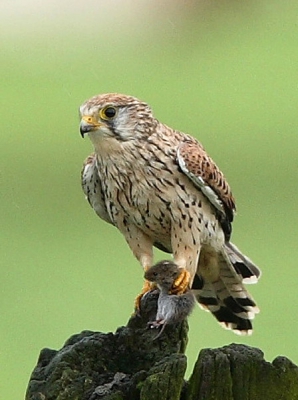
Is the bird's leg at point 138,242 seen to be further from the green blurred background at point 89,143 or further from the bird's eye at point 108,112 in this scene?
the green blurred background at point 89,143

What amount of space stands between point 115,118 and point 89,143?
9241 millimetres

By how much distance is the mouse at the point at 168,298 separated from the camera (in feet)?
13.4

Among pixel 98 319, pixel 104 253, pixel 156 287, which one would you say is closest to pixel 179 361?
pixel 156 287

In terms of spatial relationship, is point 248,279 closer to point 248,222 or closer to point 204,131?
point 248,222

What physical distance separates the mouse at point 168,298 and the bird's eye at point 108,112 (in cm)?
57

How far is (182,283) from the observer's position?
4.91 metres

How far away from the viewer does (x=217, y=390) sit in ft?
11.3

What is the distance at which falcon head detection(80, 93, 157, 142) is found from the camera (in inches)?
190

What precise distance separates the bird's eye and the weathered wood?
1.29 meters

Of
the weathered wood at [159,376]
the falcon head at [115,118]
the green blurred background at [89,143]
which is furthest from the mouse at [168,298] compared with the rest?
the green blurred background at [89,143]

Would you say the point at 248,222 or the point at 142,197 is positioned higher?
the point at 248,222

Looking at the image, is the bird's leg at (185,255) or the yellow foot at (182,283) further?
the bird's leg at (185,255)

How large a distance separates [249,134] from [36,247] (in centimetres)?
481

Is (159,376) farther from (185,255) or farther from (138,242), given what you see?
(138,242)
